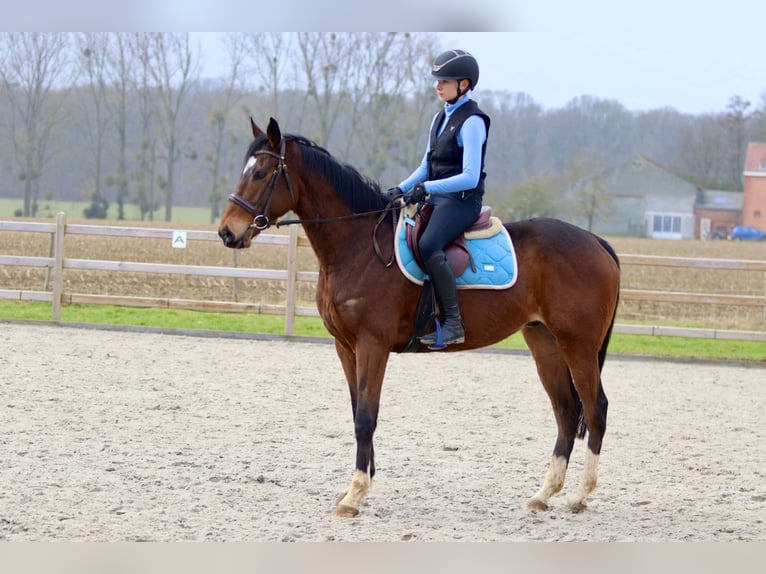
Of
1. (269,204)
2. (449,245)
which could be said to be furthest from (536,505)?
(269,204)

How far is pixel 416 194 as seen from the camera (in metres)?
4.88

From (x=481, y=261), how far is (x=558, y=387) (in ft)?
3.22

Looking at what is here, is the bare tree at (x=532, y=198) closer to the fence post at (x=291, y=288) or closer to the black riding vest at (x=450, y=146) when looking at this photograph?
the fence post at (x=291, y=288)

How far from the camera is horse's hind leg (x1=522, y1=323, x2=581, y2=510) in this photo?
5.17 meters

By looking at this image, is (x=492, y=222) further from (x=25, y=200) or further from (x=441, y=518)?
(x=25, y=200)

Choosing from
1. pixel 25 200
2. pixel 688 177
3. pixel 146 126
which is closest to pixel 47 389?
pixel 25 200

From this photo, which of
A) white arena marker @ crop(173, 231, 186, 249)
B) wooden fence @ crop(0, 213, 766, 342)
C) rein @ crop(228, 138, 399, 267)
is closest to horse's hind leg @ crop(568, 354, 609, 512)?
rein @ crop(228, 138, 399, 267)

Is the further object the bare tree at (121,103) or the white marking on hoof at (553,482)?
the bare tree at (121,103)

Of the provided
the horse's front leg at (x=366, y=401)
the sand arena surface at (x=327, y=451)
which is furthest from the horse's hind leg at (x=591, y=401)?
the horse's front leg at (x=366, y=401)

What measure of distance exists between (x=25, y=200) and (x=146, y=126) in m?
6.53

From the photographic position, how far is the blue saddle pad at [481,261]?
4.96 m

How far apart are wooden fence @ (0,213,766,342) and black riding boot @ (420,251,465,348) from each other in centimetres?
668

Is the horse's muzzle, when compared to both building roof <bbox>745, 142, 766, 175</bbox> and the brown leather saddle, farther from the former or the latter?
building roof <bbox>745, 142, 766, 175</bbox>

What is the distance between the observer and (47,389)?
25.2 feet
